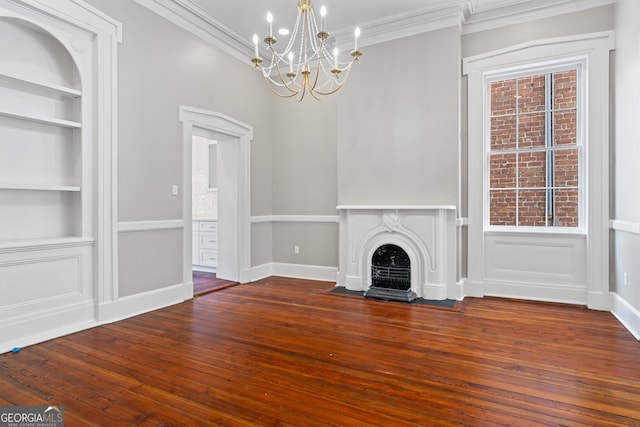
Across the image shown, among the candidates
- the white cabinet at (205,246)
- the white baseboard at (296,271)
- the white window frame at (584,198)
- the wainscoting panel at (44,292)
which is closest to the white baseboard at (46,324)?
the wainscoting panel at (44,292)

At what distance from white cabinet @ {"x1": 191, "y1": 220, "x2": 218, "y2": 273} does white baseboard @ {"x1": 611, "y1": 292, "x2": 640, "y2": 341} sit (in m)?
5.14

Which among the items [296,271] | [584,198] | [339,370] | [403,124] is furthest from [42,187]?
[584,198]

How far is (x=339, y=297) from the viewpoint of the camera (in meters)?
4.21

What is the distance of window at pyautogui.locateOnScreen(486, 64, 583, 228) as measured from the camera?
12.9 ft

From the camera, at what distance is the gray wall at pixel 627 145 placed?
9.80 feet

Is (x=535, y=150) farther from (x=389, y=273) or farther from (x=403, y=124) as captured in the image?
(x=389, y=273)

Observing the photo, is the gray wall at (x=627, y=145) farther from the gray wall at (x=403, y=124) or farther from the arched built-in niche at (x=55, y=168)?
the arched built-in niche at (x=55, y=168)

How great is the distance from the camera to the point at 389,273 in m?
4.34

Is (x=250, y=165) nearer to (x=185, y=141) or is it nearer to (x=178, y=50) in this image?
(x=185, y=141)

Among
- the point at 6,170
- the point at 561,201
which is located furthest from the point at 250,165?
the point at 561,201

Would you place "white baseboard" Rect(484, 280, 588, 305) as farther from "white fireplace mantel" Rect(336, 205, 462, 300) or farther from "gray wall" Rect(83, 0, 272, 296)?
"gray wall" Rect(83, 0, 272, 296)

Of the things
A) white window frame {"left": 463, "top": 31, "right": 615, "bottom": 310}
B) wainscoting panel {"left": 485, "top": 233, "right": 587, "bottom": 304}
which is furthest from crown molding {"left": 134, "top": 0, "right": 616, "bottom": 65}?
wainscoting panel {"left": 485, "top": 233, "right": 587, "bottom": 304}

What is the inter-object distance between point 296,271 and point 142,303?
2290 mm

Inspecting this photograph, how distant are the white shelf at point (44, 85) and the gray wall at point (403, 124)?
291cm
